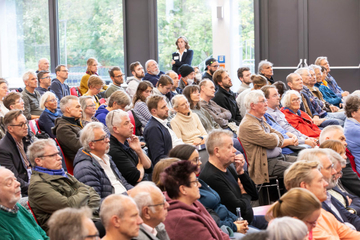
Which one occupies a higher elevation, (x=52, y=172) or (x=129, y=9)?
(x=129, y=9)

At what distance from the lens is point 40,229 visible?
9.57 feet

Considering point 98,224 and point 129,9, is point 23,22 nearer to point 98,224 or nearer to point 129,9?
point 129,9

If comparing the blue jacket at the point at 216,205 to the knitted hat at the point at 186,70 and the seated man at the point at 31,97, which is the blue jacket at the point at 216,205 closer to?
the seated man at the point at 31,97

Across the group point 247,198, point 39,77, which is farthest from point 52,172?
point 39,77

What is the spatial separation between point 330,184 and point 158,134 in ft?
5.84

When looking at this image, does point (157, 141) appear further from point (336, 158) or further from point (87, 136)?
point (336, 158)

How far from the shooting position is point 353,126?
15.9 feet

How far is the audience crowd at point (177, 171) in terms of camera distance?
95.3 inches

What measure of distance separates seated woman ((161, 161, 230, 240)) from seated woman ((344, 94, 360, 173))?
240 centimetres

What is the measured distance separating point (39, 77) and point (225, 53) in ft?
16.9

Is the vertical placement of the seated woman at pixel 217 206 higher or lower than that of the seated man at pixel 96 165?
lower

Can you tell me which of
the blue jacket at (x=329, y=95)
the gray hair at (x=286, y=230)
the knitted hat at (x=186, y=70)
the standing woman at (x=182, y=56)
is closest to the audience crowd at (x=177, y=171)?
the gray hair at (x=286, y=230)

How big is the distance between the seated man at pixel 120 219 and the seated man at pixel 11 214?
77 centimetres

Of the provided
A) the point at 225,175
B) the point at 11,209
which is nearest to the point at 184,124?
the point at 225,175
